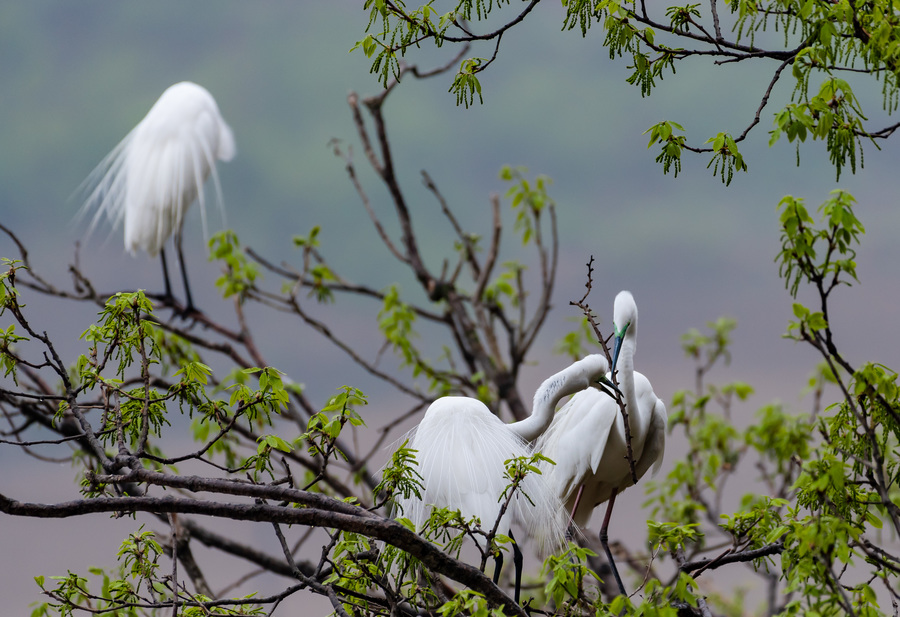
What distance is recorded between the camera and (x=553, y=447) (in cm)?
354

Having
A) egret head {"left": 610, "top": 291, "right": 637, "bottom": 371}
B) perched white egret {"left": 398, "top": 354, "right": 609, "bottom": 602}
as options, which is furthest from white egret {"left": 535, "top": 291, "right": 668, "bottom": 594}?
perched white egret {"left": 398, "top": 354, "right": 609, "bottom": 602}

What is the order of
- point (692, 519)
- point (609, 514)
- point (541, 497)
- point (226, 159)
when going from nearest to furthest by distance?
point (541, 497) < point (609, 514) < point (692, 519) < point (226, 159)

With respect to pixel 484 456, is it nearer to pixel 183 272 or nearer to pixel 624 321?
pixel 624 321

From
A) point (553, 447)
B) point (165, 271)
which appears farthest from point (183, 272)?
point (553, 447)

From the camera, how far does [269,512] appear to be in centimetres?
168

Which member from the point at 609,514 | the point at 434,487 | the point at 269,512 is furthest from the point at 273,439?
the point at 609,514

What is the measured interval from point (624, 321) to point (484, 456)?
31.7 inches

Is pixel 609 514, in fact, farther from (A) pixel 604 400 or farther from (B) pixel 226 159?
(B) pixel 226 159

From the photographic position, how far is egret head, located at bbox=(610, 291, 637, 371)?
3.19 meters

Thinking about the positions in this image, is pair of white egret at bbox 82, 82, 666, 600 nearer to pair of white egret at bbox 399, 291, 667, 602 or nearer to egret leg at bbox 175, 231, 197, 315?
pair of white egret at bbox 399, 291, 667, 602

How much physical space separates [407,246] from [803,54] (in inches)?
154

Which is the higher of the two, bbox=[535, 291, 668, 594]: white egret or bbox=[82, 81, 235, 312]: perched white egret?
bbox=[82, 81, 235, 312]: perched white egret

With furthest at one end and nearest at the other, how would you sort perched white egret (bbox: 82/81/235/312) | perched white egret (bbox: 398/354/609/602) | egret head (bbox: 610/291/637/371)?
perched white egret (bbox: 82/81/235/312) → egret head (bbox: 610/291/637/371) → perched white egret (bbox: 398/354/609/602)

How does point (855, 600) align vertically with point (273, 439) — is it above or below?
below
